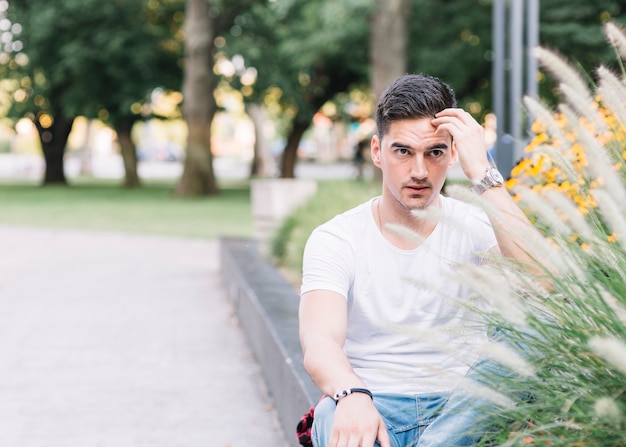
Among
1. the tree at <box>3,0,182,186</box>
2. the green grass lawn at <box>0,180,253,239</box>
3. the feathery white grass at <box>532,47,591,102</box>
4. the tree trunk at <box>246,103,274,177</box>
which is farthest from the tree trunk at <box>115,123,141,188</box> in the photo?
the feathery white grass at <box>532,47,591,102</box>

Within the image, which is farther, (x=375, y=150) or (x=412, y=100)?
(x=375, y=150)

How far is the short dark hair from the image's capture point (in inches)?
113

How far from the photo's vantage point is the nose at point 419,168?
286cm

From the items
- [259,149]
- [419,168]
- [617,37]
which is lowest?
[259,149]

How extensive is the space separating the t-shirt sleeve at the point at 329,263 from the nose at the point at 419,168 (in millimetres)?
276

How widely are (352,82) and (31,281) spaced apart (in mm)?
23290

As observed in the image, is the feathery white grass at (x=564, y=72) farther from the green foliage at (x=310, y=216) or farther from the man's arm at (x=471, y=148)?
the green foliage at (x=310, y=216)

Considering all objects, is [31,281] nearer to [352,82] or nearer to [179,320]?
[179,320]

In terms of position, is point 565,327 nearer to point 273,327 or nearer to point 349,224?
point 349,224

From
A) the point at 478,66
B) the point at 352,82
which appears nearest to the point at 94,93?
the point at 352,82

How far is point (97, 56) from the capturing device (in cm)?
3183

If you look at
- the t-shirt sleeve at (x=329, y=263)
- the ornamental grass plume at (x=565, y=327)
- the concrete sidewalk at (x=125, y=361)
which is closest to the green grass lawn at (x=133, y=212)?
the concrete sidewalk at (x=125, y=361)

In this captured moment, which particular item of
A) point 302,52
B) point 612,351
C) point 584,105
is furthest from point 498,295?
point 302,52

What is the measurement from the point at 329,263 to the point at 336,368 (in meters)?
0.36
